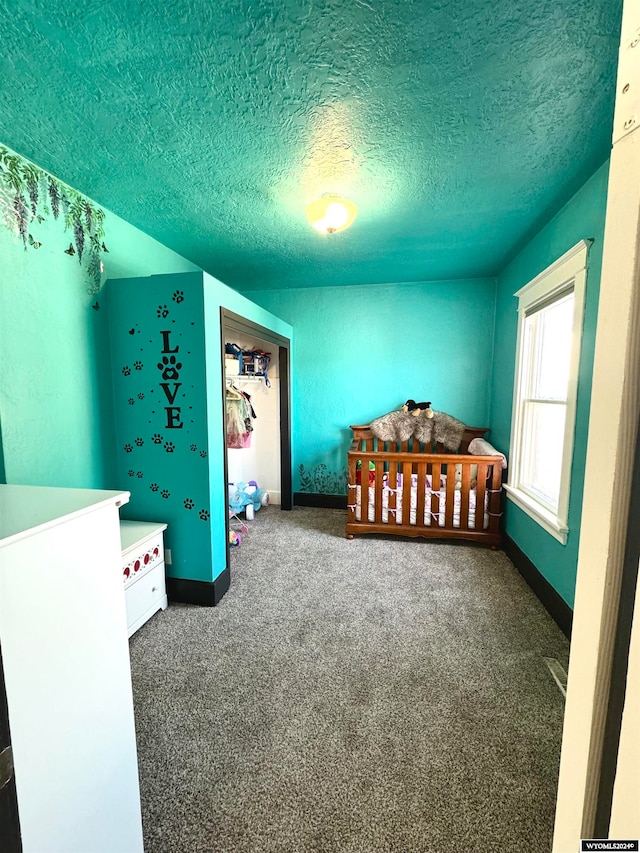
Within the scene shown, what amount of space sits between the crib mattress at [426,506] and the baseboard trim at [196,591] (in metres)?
1.35

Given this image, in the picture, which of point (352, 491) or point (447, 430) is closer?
point (352, 491)

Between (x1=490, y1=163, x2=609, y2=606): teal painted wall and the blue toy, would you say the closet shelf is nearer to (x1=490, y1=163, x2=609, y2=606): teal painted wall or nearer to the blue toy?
the blue toy

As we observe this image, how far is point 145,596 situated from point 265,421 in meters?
2.15

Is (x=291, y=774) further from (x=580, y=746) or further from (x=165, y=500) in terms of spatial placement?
(x=165, y=500)

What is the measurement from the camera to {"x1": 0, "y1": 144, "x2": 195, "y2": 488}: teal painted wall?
1.50 meters

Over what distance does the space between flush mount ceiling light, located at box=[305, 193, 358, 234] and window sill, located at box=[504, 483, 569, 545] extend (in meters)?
2.04

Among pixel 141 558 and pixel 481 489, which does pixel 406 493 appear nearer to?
pixel 481 489

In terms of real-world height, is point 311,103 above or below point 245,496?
above

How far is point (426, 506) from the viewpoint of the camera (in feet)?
9.42

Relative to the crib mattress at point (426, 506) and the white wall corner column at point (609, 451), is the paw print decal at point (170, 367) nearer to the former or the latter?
the crib mattress at point (426, 506)

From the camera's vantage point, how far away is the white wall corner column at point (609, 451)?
0.39 m

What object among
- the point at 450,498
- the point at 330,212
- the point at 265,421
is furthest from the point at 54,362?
the point at 450,498

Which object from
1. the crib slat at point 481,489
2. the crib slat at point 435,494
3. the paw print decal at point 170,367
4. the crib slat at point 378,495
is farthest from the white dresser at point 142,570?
the crib slat at point 481,489

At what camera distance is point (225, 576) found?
2.15 m
